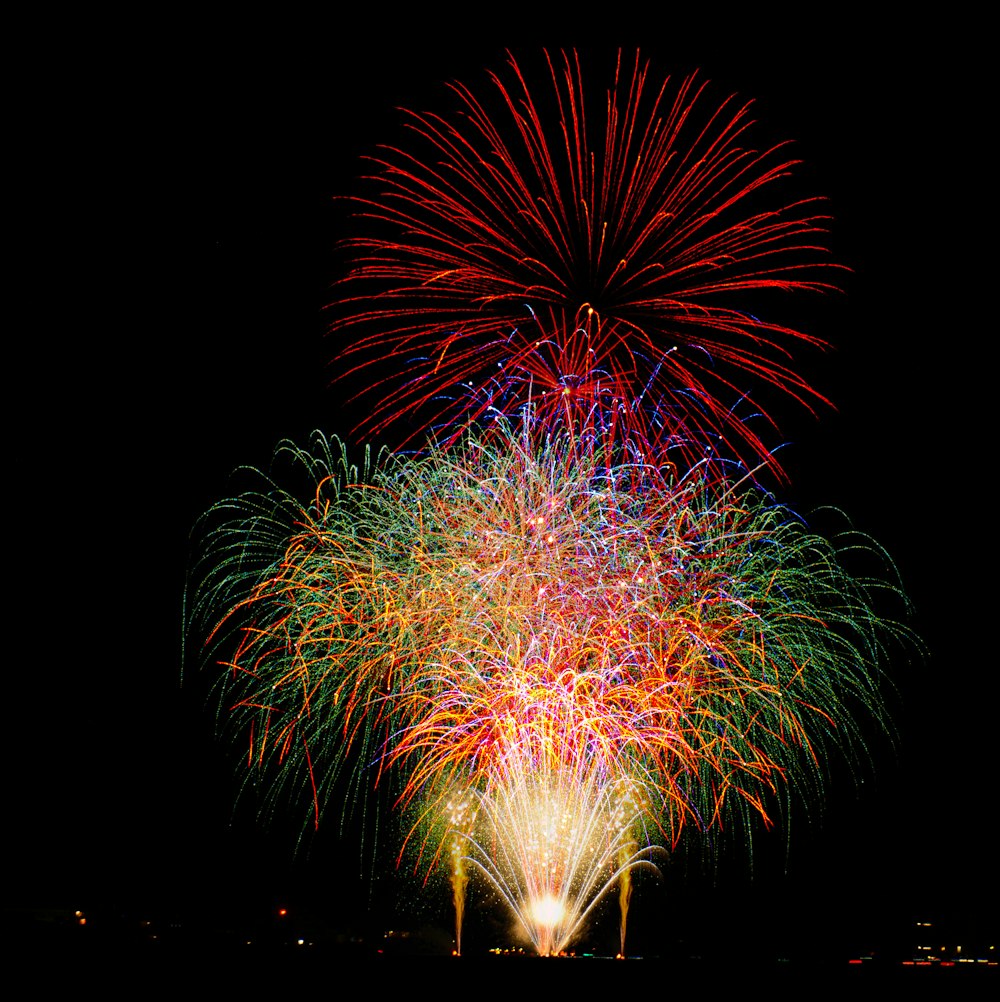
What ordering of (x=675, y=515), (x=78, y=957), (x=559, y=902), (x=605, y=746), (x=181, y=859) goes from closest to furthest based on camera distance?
1. (x=78, y=957)
2. (x=675, y=515)
3. (x=605, y=746)
4. (x=559, y=902)
5. (x=181, y=859)

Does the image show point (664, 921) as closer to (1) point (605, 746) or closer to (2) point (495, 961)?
(1) point (605, 746)

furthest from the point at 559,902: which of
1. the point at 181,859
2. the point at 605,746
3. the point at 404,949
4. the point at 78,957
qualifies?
the point at 181,859

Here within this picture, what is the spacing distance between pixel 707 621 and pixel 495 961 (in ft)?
25.4

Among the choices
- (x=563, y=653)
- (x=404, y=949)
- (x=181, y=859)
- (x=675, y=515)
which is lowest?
(x=404, y=949)

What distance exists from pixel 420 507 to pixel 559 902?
9249 mm

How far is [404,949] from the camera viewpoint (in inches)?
1251

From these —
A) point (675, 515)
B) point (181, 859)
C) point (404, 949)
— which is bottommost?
point (404, 949)

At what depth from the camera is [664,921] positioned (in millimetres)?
31859

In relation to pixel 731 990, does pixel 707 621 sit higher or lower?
higher

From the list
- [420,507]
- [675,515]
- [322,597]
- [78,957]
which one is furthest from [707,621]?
[78,957]

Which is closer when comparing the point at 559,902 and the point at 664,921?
the point at 559,902

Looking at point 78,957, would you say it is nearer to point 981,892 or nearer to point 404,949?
point 404,949

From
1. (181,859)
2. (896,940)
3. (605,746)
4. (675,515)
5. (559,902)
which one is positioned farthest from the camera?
(181,859)

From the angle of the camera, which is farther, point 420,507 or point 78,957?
point 420,507
